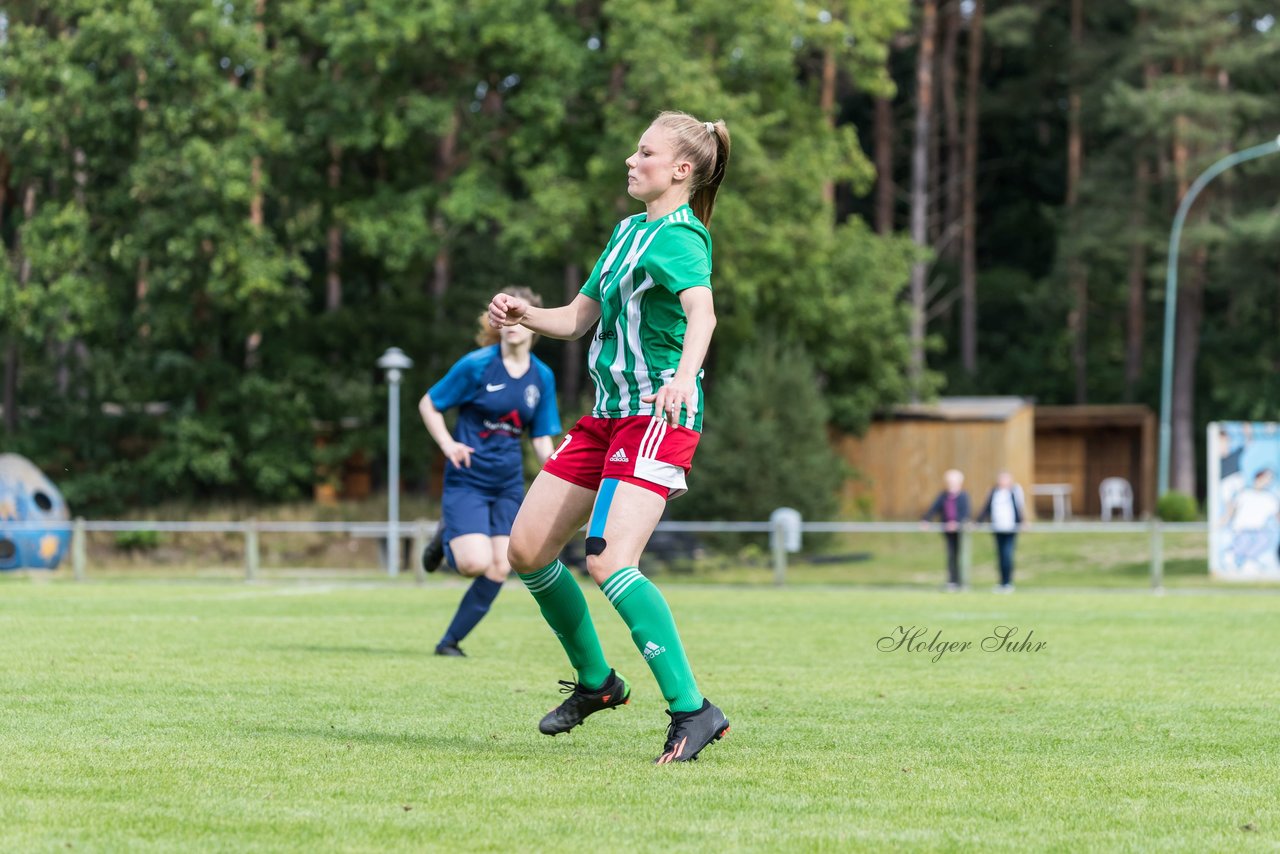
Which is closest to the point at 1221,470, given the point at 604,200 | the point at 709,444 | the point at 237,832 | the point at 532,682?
the point at 709,444

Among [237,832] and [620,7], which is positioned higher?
[620,7]

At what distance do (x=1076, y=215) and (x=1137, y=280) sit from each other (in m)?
3.26

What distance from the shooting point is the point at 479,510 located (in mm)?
10031

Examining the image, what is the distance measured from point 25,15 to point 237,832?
1399 inches

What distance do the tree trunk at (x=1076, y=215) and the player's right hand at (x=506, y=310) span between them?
4199 centimetres

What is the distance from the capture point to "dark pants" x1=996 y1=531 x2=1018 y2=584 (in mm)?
22453

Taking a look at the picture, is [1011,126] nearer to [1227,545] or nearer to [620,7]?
[620,7]

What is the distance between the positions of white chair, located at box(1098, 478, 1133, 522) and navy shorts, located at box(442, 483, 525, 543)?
119 feet

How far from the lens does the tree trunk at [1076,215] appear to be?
48.8 meters

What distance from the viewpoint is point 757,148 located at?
3166cm

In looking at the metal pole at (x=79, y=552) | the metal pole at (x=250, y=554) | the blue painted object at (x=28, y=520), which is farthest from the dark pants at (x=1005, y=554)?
the blue painted object at (x=28, y=520)

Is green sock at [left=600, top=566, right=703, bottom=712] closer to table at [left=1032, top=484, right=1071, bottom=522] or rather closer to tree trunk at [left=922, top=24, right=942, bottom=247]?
table at [left=1032, top=484, right=1071, bottom=522]

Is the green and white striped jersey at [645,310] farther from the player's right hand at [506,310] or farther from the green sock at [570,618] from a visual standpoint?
the green sock at [570,618]

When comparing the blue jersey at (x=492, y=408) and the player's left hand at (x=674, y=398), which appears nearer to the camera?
the player's left hand at (x=674, y=398)
